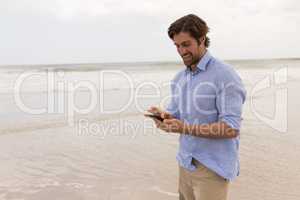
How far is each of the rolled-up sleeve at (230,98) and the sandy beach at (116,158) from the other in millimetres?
2796

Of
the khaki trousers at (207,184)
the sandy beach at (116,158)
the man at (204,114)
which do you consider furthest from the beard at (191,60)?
the sandy beach at (116,158)

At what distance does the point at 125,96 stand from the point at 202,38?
1343cm

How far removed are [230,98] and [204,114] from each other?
0.60 feet

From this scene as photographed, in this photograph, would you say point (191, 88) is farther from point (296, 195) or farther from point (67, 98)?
point (67, 98)

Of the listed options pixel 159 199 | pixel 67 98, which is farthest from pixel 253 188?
pixel 67 98

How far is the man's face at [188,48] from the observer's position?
2.21m

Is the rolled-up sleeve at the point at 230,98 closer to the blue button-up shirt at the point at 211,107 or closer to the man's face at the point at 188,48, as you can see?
the blue button-up shirt at the point at 211,107

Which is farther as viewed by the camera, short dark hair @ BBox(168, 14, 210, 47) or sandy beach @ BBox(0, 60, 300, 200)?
sandy beach @ BBox(0, 60, 300, 200)

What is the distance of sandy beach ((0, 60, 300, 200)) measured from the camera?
5.02 metres

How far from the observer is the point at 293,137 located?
7.71 metres

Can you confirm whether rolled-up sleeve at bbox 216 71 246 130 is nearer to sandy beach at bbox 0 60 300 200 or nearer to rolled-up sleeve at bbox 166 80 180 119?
rolled-up sleeve at bbox 166 80 180 119

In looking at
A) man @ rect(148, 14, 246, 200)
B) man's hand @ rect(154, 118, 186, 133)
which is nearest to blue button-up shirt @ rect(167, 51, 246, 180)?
man @ rect(148, 14, 246, 200)

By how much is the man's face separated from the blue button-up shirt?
0.13 ft

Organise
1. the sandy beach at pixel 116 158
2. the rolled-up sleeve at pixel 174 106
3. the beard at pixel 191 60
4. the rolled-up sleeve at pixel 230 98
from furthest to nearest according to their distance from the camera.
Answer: the sandy beach at pixel 116 158 → the rolled-up sleeve at pixel 174 106 → the beard at pixel 191 60 → the rolled-up sleeve at pixel 230 98
